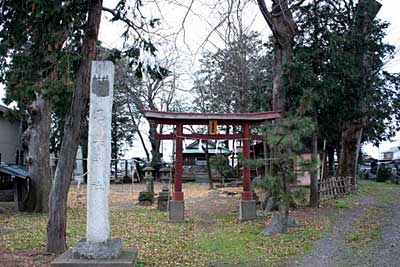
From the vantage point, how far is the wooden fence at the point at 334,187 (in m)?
18.0

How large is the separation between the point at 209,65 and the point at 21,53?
796 inches

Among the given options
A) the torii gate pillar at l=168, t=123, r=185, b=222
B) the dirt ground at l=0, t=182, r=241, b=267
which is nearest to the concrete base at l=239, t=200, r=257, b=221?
the dirt ground at l=0, t=182, r=241, b=267

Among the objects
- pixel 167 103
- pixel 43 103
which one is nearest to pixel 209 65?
pixel 167 103

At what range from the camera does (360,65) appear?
50.1ft

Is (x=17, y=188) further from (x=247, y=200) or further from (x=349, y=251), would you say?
(x=349, y=251)

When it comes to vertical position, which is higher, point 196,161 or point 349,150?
point 349,150

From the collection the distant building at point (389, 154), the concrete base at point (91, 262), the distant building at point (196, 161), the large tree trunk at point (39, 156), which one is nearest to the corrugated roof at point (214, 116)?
the large tree trunk at point (39, 156)

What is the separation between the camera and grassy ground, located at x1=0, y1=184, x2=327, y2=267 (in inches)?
300

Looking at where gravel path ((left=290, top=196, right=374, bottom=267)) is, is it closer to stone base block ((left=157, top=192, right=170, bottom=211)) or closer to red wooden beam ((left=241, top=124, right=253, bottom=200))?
red wooden beam ((left=241, top=124, right=253, bottom=200))

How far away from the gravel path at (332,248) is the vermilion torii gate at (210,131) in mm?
2556

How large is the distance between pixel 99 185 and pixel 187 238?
15.0ft

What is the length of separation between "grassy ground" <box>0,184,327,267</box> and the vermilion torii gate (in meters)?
0.46

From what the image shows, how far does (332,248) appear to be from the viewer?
8.30 meters

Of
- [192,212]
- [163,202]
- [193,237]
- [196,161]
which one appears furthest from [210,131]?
[196,161]
